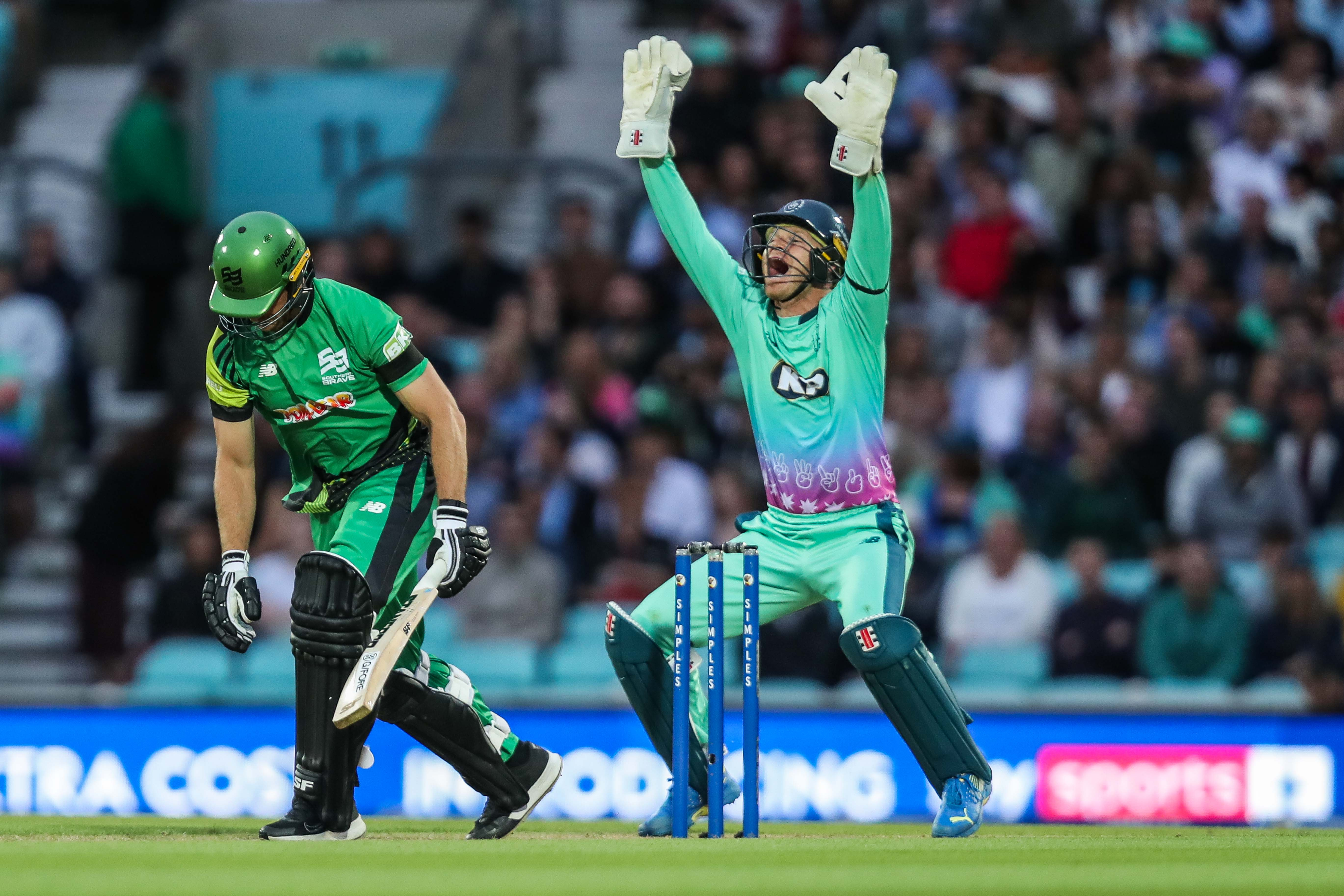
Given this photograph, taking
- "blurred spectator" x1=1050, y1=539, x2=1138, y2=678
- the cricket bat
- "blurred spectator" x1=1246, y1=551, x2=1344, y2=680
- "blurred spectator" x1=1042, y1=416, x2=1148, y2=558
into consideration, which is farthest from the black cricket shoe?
"blurred spectator" x1=1042, y1=416, x2=1148, y2=558

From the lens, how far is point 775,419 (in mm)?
8180

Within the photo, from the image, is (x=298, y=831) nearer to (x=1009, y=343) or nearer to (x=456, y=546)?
(x=456, y=546)

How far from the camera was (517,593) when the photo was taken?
521 inches

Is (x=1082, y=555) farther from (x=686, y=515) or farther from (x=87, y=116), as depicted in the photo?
(x=87, y=116)

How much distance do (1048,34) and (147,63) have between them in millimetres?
6905

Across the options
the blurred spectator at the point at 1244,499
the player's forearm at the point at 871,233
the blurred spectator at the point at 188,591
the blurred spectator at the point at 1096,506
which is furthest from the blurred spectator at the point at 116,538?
the player's forearm at the point at 871,233

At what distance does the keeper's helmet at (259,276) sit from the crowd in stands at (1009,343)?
5483 millimetres

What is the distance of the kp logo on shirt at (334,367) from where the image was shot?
780 centimetres

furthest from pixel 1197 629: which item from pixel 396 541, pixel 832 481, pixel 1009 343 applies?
pixel 396 541

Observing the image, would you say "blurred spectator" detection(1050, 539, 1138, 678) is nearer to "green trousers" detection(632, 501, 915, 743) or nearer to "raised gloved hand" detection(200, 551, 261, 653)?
"green trousers" detection(632, 501, 915, 743)

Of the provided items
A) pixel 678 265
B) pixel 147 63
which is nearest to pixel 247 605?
pixel 678 265

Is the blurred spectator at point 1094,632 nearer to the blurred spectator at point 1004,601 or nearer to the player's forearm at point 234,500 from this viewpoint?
the blurred spectator at point 1004,601

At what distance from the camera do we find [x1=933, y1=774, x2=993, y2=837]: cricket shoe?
26.2 ft

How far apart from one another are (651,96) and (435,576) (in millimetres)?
2089
